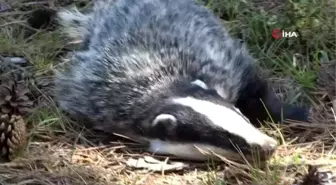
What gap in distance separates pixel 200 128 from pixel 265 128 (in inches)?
16.7

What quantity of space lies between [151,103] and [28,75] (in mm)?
814

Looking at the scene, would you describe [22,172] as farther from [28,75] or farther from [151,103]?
[28,75]

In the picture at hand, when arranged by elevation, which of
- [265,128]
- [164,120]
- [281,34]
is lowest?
[265,128]

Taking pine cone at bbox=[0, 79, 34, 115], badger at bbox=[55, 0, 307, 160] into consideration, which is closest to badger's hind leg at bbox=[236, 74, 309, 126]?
badger at bbox=[55, 0, 307, 160]

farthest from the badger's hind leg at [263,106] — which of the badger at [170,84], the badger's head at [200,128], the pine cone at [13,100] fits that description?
the pine cone at [13,100]

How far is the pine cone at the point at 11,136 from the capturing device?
3.22m

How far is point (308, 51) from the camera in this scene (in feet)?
13.1

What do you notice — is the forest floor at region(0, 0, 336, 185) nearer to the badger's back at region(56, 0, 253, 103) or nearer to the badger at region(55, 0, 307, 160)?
the badger at region(55, 0, 307, 160)

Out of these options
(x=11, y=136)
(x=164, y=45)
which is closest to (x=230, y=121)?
(x=164, y=45)

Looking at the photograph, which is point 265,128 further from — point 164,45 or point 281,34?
point 281,34

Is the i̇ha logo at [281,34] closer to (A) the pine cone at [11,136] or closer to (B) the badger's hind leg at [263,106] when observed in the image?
(B) the badger's hind leg at [263,106]

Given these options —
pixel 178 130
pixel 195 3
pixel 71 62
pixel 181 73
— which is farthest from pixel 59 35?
pixel 178 130

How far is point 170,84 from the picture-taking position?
3385 millimetres

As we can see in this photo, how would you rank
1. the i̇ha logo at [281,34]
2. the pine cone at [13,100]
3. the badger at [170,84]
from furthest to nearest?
the i̇ha logo at [281,34] < the pine cone at [13,100] < the badger at [170,84]
